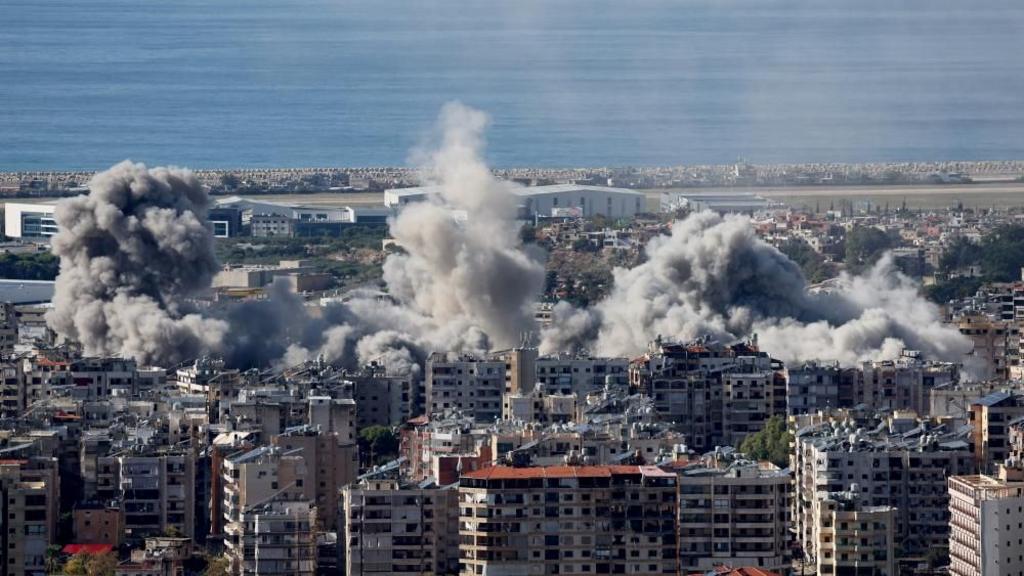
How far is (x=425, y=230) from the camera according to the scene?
207 ft

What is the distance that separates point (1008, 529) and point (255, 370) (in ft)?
69.3

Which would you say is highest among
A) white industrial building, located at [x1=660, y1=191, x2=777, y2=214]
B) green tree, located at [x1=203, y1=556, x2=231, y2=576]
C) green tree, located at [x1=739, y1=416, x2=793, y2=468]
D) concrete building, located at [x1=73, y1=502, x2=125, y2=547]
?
white industrial building, located at [x1=660, y1=191, x2=777, y2=214]

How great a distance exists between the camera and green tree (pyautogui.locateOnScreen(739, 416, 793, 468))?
46.6 metres

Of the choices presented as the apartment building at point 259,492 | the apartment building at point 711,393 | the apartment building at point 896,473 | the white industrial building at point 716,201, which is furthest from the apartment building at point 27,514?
the white industrial building at point 716,201

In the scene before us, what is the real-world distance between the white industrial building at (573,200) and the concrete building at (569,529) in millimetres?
56587

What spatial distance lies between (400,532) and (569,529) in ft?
6.59

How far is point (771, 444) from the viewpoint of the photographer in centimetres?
4769

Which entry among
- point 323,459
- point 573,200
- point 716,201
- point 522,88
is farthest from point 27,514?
point 522,88

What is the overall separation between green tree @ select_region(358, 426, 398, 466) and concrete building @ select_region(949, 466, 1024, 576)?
37.8 ft

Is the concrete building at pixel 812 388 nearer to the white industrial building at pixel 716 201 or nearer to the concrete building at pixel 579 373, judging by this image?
the concrete building at pixel 579 373

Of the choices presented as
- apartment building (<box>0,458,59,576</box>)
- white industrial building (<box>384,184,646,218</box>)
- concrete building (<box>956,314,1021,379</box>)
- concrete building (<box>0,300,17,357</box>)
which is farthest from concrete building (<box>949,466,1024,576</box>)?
white industrial building (<box>384,184,646,218</box>)

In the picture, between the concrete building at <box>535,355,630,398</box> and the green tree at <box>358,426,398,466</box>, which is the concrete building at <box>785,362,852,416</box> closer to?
the concrete building at <box>535,355,630,398</box>

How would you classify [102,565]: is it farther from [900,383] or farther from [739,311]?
[739,311]

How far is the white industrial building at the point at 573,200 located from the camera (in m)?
94.6
